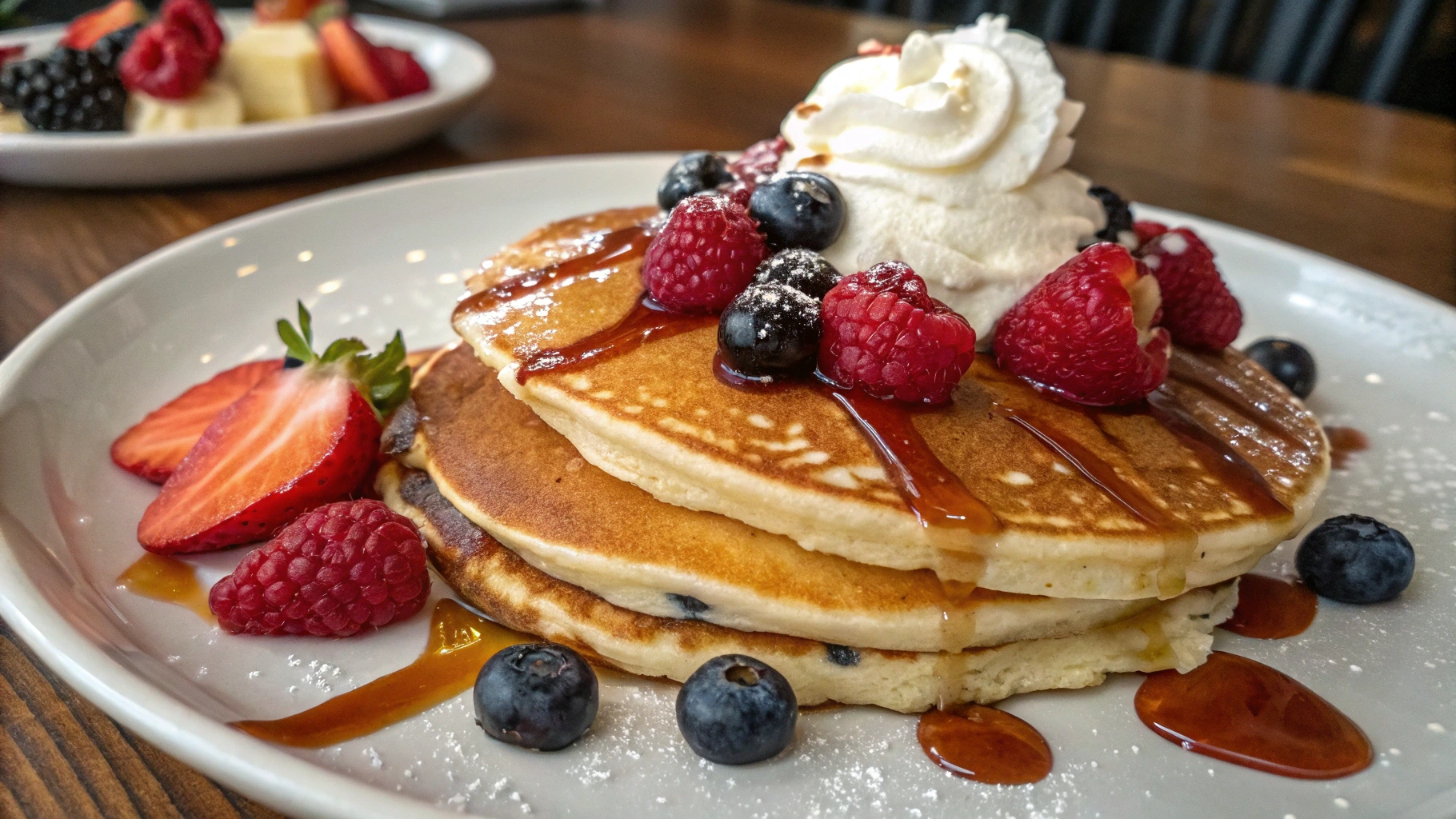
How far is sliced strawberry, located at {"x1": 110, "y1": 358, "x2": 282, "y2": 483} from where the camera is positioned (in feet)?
4.59

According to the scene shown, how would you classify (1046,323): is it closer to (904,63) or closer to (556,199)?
(904,63)

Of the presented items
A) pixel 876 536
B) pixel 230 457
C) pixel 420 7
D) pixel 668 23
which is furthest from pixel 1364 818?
pixel 420 7

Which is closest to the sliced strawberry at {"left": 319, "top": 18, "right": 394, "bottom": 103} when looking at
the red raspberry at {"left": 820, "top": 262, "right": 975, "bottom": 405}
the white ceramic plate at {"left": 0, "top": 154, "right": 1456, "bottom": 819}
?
the white ceramic plate at {"left": 0, "top": 154, "right": 1456, "bottom": 819}

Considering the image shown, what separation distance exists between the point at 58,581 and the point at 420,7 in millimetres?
4062

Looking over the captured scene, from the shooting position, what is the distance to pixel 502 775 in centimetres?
97

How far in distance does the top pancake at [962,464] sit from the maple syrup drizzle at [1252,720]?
113 mm

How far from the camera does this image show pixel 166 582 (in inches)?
47.8

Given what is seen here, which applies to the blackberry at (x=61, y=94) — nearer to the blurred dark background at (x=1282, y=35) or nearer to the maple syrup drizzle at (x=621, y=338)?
the blurred dark background at (x=1282, y=35)

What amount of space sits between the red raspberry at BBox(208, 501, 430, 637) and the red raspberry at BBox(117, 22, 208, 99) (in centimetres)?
188

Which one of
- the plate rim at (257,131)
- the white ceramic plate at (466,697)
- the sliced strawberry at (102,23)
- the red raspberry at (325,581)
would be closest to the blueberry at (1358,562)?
the white ceramic plate at (466,697)

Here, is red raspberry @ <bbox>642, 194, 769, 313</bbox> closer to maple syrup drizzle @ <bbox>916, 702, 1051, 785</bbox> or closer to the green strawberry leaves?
the green strawberry leaves

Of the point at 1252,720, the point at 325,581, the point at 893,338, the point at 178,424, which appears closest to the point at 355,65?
the point at 178,424

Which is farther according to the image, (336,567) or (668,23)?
(668,23)

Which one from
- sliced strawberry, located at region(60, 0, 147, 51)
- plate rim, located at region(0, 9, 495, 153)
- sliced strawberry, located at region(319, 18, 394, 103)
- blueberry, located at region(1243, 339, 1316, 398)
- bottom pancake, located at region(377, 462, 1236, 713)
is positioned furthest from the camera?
sliced strawberry, located at region(60, 0, 147, 51)
